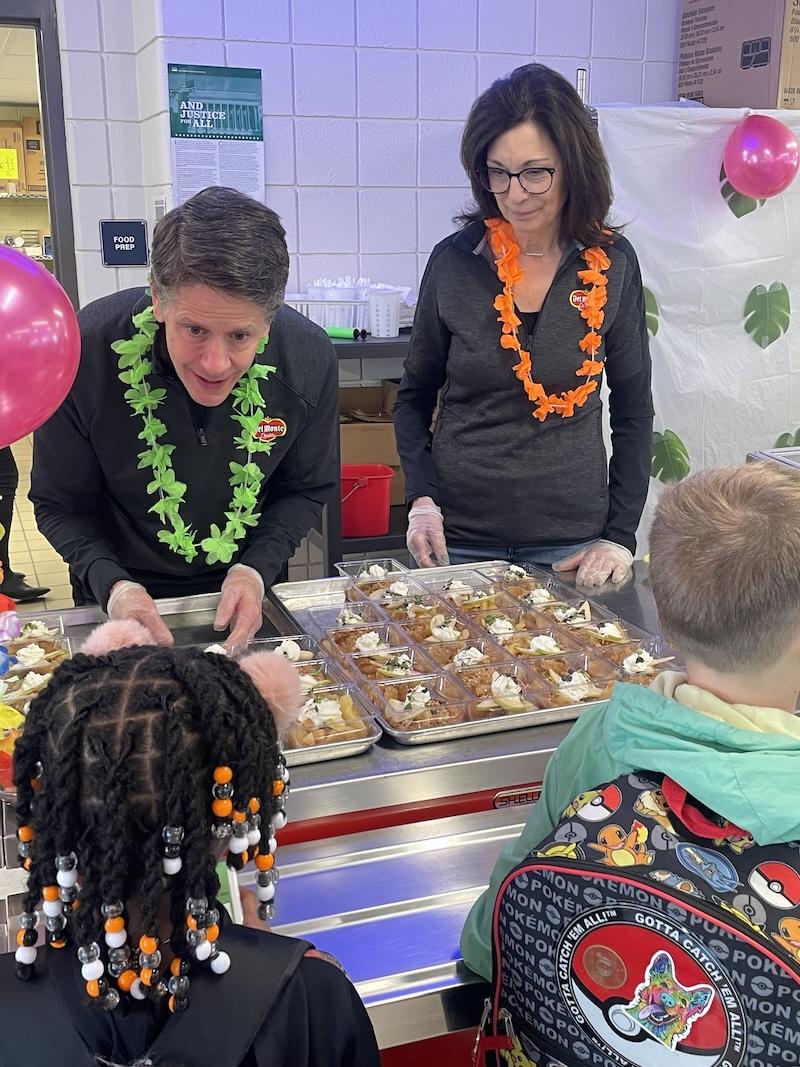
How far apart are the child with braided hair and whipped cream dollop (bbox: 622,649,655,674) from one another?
900mm

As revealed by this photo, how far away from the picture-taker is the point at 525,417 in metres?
2.44

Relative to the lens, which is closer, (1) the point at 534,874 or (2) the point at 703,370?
(1) the point at 534,874

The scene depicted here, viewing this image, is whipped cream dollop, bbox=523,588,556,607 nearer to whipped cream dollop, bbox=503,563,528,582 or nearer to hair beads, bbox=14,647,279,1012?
whipped cream dollop, bbox=503,563,528,582

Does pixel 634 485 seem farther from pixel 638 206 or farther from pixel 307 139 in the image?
pixel 307 139

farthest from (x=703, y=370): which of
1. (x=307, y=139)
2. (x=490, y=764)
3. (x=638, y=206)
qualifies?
(x=490, y=764)

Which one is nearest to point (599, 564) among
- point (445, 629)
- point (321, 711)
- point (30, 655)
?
point (445, 629)

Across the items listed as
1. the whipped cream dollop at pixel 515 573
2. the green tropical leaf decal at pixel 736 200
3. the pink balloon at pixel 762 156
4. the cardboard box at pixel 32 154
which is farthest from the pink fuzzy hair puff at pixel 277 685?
the cardboard box at pixel 32 154

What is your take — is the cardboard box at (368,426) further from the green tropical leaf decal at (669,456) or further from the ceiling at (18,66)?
the ceiling at (18,66)

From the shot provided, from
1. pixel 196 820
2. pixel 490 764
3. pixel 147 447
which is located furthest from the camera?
pixel 147 447

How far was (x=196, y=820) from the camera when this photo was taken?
34.9 inches

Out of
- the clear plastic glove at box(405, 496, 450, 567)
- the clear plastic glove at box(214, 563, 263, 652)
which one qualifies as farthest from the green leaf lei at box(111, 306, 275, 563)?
the clear plastic glove at box(405, 496, 450, 567)

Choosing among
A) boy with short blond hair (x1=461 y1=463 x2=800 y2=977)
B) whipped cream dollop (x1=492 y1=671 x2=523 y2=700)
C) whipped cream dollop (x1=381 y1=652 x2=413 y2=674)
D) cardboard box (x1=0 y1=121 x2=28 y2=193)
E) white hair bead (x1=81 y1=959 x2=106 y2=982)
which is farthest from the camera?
cardboard box (x1=0 y1=121 x2=28 y2=193)

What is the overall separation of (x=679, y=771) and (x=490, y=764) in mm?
519

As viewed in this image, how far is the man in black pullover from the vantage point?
1.81m
